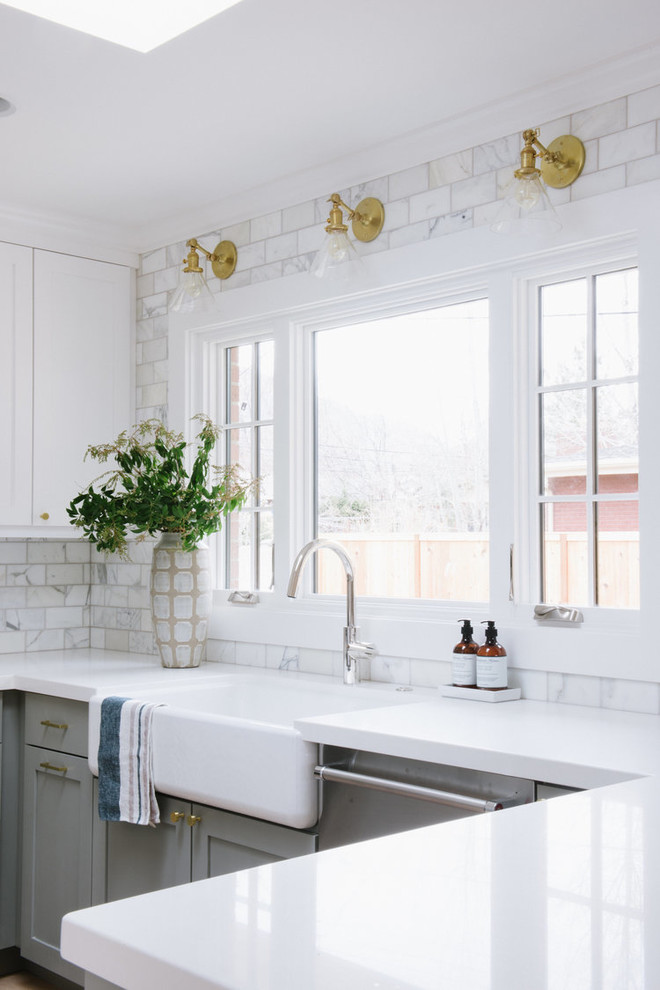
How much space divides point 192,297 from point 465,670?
4.90ft

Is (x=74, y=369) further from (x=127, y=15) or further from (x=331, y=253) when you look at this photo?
(x=127, y=15)

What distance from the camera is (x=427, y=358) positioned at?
3.04 meters

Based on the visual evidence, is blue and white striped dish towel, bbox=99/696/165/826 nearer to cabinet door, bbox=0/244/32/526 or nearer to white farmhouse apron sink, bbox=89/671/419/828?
white farmhouse apron sink, bbox=89/671/419/828

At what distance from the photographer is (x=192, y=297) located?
10.6 feet

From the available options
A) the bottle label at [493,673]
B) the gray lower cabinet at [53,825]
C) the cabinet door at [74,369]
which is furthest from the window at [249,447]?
the bottle label at [493,673]

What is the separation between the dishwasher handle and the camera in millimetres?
1908

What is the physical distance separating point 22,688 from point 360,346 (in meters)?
1.51

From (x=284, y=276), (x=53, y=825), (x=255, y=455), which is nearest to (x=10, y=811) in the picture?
(x=53, y=825)

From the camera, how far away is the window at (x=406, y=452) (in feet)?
9.55

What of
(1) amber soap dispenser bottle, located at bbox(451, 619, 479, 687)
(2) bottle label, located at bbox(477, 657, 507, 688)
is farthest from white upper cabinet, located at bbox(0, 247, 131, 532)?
(2) bottle label, located at bbox(477, 657, 507, 688)

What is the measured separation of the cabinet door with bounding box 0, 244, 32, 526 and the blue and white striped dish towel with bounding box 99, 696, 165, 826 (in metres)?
→ 1.12

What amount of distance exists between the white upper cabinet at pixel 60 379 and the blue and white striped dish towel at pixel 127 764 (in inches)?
45.2

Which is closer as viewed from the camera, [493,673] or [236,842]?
[236,842]

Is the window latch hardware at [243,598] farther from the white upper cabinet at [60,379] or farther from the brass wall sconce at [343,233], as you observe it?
the brass wall sconce at [343,233]
